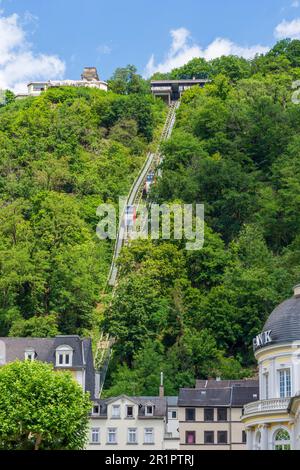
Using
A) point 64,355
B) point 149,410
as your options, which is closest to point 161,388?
point 149,410

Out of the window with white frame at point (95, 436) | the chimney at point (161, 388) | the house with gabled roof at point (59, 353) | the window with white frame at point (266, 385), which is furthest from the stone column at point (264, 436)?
the house with gabled roof at point (59, 353)

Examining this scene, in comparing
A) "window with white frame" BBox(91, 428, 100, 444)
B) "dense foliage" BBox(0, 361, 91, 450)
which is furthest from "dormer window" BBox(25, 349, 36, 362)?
"dense foliage" BBox(0, 361, 91, 450)

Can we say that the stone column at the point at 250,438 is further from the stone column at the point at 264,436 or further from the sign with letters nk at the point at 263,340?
the sign with letters nk at the point at 263,340

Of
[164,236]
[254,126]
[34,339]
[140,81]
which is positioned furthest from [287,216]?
[140,81]

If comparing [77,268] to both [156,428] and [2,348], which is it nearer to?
[2,348]

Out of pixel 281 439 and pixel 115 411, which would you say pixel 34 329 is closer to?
pixel 115 411

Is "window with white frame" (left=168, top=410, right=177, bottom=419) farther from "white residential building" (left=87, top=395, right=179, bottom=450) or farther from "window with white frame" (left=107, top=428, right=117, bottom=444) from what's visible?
"window with white frame" (left=107, top=428, right=117, bottom=444)
